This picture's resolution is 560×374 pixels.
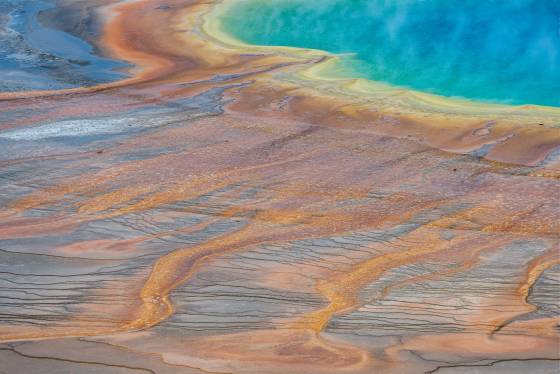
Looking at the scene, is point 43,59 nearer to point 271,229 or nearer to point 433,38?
point 433,38

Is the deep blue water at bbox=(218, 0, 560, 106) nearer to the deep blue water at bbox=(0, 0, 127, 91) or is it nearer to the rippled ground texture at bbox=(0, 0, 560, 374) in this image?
the rippled ground texture at bbox=(0, 0, 560, 374)

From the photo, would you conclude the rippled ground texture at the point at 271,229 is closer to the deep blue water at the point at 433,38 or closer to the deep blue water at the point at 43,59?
the deep blue water at the point at 43,59

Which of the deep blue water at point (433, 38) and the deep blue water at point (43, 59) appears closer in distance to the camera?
the deep blue water at point (43, 59)

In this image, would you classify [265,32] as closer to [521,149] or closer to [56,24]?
[56,24]

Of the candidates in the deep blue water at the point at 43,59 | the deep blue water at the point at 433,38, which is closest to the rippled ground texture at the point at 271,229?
the deep blue water at the point at 43,59

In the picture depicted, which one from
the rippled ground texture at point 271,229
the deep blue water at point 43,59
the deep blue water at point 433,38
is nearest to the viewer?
the rippled ground texture at point 271,229

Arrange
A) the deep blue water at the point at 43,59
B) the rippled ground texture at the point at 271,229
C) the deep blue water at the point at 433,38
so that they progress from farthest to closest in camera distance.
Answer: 1. the deep blue water at the point at 433,38
2. the deep blue water at the point at 43,59
3. the rippled ground texture at the point at 271,229
